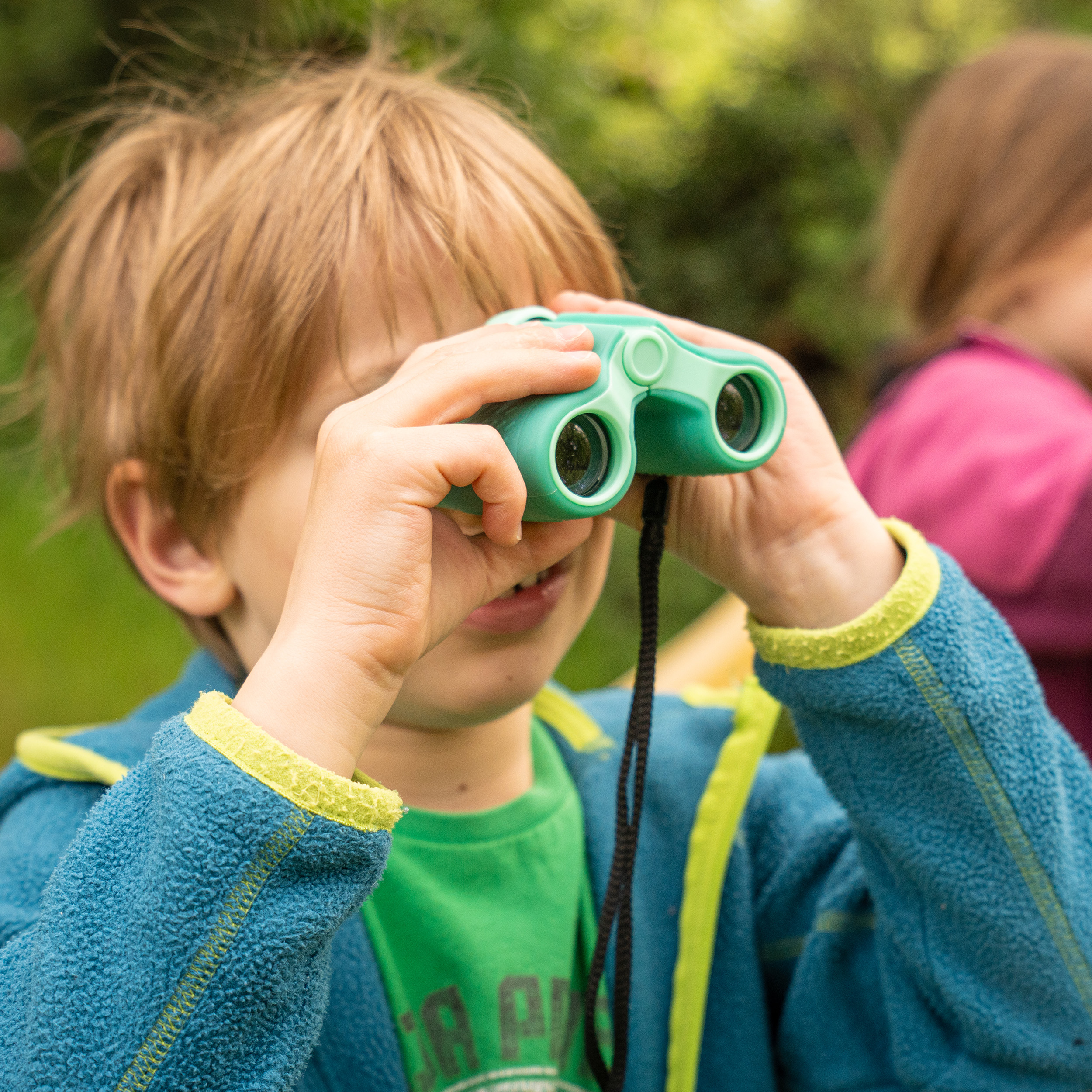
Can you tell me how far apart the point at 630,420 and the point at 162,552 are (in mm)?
537

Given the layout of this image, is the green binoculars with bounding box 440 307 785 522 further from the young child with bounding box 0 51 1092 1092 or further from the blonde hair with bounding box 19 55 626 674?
the blonde hair with bounding box 19 55 626 674

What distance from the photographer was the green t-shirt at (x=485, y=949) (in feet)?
3.22

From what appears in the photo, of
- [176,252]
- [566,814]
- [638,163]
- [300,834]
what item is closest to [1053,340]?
[566,814]

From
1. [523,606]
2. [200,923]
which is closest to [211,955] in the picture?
[200,923]

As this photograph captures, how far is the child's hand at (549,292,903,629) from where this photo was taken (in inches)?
37.4

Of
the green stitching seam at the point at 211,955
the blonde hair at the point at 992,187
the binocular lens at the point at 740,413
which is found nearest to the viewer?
the green stitching seam at the point at 211,955

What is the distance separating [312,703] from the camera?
0.72 metres

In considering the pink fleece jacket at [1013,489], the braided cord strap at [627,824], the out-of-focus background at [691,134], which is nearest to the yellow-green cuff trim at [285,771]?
the braided cord strap at [627,824]

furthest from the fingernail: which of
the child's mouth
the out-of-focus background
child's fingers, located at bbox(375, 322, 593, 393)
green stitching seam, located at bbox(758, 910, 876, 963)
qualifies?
the out-of-focus background

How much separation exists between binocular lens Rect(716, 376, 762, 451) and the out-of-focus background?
258 cm

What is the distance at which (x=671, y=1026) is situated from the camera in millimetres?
1068

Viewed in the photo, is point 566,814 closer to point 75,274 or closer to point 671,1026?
point 671,1026

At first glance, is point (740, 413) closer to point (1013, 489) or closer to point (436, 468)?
point (436, 468)

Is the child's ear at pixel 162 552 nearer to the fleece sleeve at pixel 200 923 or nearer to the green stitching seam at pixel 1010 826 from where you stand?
the fleece sleeve at pixel 200 923
